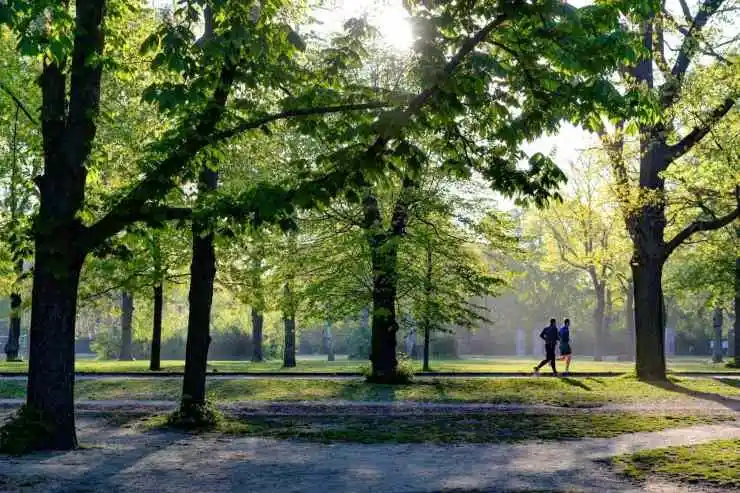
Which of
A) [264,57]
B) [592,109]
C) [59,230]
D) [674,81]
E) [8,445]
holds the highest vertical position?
[674,81]

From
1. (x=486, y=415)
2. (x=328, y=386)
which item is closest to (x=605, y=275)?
(x=328, y=386)

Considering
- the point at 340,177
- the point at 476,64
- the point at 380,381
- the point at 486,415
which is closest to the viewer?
the point at 476,64

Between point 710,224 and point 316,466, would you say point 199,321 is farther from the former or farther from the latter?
point 710,224

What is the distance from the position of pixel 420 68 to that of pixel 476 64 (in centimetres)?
65

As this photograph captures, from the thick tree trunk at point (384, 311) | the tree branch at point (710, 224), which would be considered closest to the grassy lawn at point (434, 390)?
the thick tree trunk at point (384, 311)

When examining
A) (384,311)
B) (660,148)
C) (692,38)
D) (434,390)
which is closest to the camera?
(434,390)

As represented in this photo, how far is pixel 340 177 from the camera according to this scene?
32.3 ft

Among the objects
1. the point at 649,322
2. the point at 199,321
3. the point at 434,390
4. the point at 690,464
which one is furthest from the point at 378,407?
the point at 649,322

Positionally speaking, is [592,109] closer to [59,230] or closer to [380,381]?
[59,230]

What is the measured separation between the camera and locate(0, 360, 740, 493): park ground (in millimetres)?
9445

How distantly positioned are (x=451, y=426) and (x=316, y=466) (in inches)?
183

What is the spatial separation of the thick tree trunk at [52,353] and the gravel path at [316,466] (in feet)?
1.67

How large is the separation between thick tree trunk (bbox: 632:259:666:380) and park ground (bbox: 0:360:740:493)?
1.61 m

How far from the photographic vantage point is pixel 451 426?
1463 centimetres
